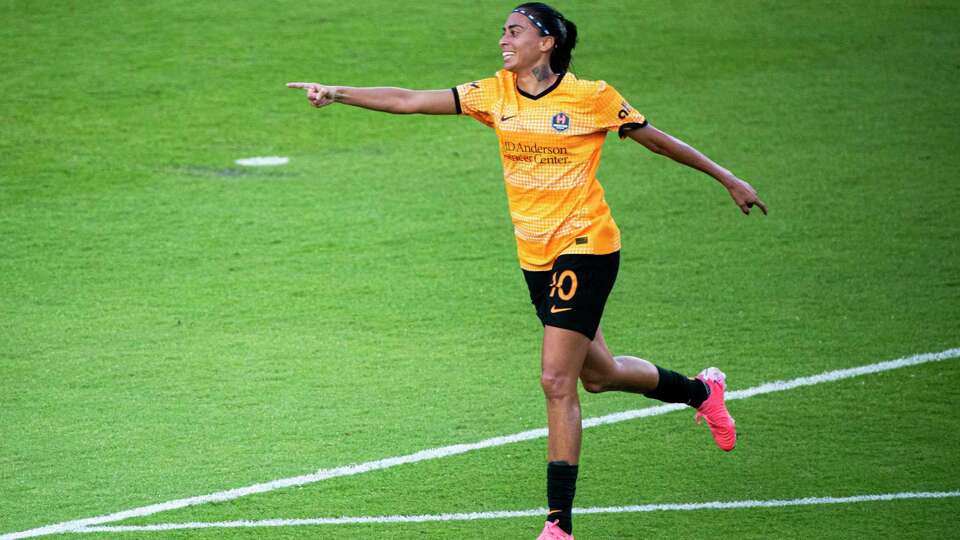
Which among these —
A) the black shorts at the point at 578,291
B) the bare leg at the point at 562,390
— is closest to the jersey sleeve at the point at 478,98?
the black shorts at the point at 578,291

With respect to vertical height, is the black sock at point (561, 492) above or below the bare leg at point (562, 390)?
below

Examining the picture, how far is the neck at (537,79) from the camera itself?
6.50 metres

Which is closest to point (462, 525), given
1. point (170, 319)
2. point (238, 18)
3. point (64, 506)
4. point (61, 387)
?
point (64, 506)

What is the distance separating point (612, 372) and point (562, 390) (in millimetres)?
641

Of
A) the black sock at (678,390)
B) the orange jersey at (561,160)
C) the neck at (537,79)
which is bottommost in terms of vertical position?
the black sock at (678,390)

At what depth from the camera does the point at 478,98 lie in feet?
21.7

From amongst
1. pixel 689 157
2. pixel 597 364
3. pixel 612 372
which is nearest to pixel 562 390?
pixel 597 364

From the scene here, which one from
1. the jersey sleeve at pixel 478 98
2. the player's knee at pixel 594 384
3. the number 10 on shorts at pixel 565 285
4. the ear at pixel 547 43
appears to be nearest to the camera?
the number 10 on shorts at pixel 565 285

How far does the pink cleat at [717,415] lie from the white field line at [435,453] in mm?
722

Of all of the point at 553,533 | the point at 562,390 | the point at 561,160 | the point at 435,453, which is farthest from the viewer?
the point at 435,453

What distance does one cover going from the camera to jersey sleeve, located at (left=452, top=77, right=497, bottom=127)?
21.7 ft

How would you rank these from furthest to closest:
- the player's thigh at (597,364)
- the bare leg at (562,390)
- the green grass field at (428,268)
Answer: the green grass field at (428,268) < the player's thigh at (597,364) < the bare leg at (562,390)

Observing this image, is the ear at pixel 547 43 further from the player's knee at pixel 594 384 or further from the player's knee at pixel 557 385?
the player's knee at pixel 594 384

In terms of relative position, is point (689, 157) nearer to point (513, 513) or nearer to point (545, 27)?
point (545, 27)
